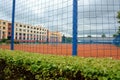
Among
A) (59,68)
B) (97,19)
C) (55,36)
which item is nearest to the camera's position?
(59,68)

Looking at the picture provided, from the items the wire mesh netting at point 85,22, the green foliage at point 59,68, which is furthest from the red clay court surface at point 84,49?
the green foliage at point 59,68

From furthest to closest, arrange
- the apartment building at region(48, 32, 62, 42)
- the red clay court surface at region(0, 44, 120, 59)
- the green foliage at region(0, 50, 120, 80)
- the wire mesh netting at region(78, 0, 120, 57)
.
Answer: the apartment building at region(48, 32, 62, 42)
the red clay court surface at region(0, 44, 120, 59)
the wire mesh netting at region(78, 0, 120, 57)
the green foliage at region(0, 50, 120, 80)

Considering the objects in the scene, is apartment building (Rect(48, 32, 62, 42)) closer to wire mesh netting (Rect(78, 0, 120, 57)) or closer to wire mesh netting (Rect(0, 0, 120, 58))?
wire mesh netting (Rect(0, 0, 120, 58))

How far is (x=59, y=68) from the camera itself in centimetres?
326

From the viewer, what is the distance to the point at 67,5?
5.72 meters

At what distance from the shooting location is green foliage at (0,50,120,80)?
108 inches

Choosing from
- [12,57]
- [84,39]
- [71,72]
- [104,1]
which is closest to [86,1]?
[104,1]

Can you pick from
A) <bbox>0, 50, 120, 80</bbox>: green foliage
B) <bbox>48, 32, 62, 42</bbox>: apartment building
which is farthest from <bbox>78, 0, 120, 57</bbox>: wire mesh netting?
<bbox>0, 50, 120, 80</bbox>: green foliage

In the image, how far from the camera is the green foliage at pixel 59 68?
275cm

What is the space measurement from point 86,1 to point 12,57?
2.21 m

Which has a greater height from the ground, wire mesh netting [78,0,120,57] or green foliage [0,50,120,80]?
wire mesh netting [78,0,120,57]

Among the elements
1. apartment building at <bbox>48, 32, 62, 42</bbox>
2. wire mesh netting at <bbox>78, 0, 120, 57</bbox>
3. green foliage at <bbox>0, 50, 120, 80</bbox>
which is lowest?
green foliage at <bbox>0, 50, 120, 80</bbox>

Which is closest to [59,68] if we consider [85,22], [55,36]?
[85,22]

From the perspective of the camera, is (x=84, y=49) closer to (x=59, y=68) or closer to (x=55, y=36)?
(x=55, y=36)
